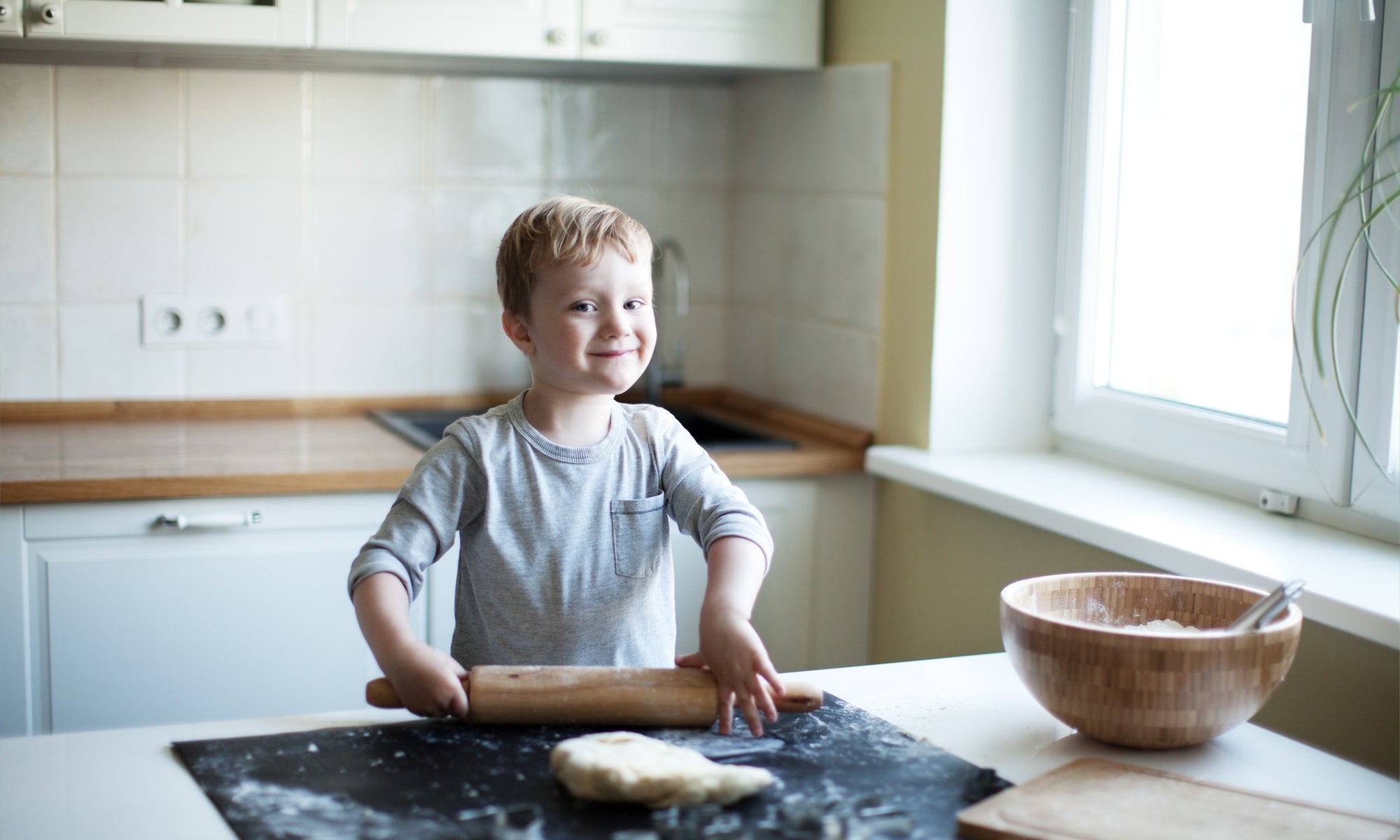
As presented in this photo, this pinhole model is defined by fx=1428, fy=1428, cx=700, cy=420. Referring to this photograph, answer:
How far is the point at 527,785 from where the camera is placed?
0.97 meters

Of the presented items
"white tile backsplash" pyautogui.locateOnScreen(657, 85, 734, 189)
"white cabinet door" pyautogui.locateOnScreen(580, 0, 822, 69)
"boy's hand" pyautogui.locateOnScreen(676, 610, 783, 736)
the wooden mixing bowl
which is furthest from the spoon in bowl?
"white tile backsplash" pyautogui.locateOnScreen(657, 85, 734, 189)

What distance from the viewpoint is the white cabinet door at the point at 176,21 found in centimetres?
196

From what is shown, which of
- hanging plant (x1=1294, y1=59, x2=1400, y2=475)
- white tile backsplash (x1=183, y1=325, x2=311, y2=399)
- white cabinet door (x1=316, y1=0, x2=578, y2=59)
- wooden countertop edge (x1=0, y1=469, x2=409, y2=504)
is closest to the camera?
hanging plant (x1=1294, y1=59, x2=1400, y2=475)

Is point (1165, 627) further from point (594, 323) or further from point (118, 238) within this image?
point (118, 238)

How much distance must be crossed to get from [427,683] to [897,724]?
372mm

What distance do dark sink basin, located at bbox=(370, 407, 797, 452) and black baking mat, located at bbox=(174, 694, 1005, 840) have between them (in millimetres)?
1102

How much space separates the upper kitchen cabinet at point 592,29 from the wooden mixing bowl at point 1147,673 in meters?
1.36

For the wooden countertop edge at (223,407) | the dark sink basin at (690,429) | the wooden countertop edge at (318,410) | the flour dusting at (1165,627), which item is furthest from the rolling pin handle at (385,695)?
the wooden countertop edge at (223,407)

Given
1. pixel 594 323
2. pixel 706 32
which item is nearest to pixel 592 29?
pixel 706 32

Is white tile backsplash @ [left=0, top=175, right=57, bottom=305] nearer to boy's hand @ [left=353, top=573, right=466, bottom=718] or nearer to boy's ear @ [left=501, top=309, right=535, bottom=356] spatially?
boy's ear @ [left=501, top=309, right=535, bottom=356]

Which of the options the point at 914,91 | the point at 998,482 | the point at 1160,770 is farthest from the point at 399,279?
the point at 1160,770

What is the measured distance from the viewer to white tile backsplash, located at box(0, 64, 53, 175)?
227cm

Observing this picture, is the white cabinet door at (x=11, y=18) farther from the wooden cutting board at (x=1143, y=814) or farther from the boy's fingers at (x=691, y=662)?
the wooden cutting board at (x=1143, y=814)

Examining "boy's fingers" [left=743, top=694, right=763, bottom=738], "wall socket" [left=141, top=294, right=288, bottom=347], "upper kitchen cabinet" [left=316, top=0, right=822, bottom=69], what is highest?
"upper kitchen cabinet" [left=316, top=0, right=822, bottom=69]
